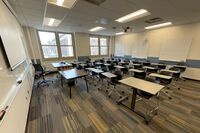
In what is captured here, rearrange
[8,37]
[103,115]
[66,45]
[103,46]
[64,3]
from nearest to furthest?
[8,37] → [103,115] → [64,3] → [66,45] → [103,46]

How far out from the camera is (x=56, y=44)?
21.3 ft

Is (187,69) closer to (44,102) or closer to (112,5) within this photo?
(112,5)

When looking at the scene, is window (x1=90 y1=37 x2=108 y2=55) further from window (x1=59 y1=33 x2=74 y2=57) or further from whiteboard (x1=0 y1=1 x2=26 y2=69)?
whiteboard (x1=0 y1=1 x2=26 y2=69)

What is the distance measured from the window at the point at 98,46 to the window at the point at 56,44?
1.99 meters

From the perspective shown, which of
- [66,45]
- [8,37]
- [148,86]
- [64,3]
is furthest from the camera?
[66,45]

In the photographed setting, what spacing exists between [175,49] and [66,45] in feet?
24.3

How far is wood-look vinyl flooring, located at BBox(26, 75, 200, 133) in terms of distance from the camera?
6.31 ft

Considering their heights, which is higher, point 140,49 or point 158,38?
point 158,38

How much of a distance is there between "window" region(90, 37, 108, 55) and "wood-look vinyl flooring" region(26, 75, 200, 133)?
5853 mm

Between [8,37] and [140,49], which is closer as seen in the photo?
[8,37]

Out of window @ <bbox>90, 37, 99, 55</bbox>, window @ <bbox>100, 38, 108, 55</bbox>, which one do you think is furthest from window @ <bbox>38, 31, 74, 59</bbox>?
window @ <bbox>100, 38, 108, 55</bbox>

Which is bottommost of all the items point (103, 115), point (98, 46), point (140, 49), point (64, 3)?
point (103, 115)

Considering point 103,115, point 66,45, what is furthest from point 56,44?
point 103,115

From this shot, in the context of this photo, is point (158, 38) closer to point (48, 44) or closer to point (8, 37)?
point (8, 37)
